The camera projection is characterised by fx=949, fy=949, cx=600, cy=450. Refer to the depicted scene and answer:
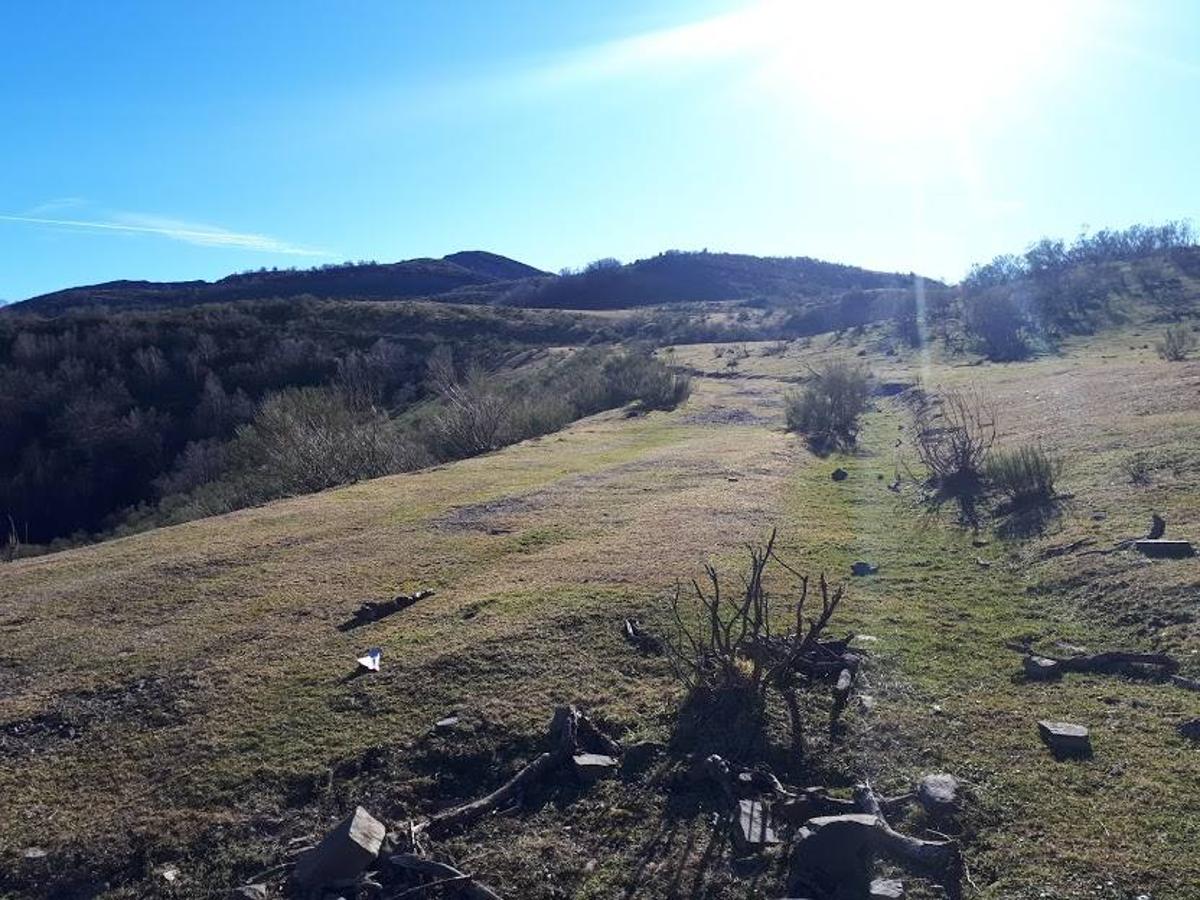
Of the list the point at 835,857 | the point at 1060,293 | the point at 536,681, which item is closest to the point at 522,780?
the point at 536,681

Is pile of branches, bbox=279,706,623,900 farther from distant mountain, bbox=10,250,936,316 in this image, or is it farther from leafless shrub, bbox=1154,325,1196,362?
Answer: distant mountain, bbox=10,250,936,316

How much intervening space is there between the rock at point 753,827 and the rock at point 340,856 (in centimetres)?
191

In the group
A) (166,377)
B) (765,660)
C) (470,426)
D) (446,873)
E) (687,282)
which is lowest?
(446,873)

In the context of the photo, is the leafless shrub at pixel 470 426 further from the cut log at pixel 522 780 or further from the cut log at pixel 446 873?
the cut log at pixel 446 873

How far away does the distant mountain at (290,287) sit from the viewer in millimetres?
98438

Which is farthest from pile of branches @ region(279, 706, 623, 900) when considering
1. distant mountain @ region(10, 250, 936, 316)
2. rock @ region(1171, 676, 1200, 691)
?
distant mountain @ region(10, 250, 936, 316)

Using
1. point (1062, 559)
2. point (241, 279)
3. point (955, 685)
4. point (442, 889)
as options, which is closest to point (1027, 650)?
point (955, 685)

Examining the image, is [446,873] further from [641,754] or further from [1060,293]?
[1060,293]

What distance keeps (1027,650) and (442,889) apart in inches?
189

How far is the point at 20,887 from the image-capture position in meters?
5.09

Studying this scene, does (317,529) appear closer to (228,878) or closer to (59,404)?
(228,878)

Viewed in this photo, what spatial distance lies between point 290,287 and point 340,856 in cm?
10682

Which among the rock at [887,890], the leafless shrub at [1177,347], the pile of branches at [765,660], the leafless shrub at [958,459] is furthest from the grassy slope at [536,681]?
the leafless shrub at [1177,347]

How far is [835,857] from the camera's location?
468cm
